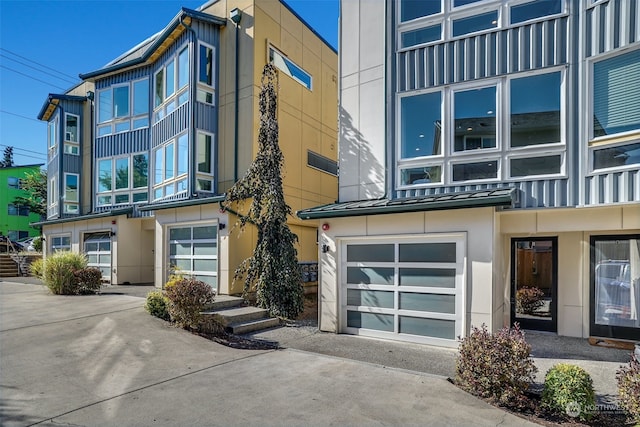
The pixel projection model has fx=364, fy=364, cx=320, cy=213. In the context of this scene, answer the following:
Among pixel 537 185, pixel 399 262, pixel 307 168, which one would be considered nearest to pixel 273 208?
pixel 399 262

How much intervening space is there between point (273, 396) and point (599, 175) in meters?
7.32

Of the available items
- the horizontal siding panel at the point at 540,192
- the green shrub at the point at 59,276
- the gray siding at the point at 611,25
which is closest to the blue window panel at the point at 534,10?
the gray siding at the point at 611,25

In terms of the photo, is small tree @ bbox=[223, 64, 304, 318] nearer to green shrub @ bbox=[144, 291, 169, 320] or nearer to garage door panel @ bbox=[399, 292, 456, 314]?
green shrub @ bbox=[144, 291, 169, 320]

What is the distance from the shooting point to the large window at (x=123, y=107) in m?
15.9

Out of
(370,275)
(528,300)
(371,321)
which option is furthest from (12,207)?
(528,300)

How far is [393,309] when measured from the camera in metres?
8.27

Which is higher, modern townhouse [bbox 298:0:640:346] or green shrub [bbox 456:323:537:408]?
modern townhouse [bbox 298:0:640:346]

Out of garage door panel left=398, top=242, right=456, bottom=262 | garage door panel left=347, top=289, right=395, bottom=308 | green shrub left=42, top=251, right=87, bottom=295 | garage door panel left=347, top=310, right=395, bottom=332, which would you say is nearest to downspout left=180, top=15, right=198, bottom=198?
green shrub left=42, top=251, right=87, bottom=295

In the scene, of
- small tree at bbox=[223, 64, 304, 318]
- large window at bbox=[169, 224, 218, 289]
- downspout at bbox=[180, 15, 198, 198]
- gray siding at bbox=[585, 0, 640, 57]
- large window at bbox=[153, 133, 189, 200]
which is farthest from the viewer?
large window at bbox=[153, 133, 189, 200]

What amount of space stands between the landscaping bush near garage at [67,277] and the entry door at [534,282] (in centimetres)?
1291

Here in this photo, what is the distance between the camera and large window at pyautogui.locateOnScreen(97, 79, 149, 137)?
15.9 metres

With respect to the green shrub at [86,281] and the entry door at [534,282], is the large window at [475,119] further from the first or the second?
the green shrub at [86,281]

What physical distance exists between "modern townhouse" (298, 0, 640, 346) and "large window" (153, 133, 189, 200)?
20.3 feet

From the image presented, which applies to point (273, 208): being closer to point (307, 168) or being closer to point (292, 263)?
point (292, 263)
